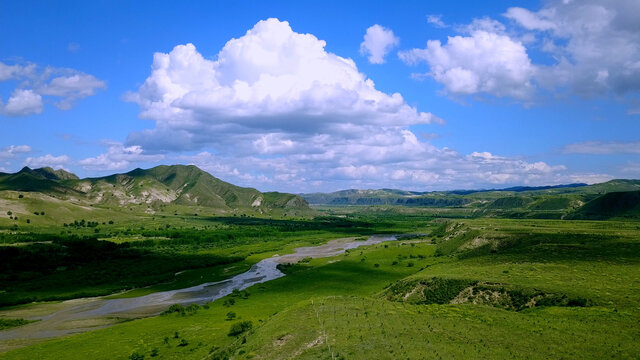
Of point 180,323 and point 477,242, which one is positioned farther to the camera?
point 477,242

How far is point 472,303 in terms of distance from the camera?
210ft

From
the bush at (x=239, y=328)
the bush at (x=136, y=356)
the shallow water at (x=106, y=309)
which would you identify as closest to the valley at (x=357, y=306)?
the bush at (x=239, y=328)

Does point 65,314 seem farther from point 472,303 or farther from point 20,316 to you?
point 472,303

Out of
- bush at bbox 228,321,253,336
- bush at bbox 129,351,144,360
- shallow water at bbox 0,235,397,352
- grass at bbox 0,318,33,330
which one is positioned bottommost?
shallow water at bbox 0,235,397,352

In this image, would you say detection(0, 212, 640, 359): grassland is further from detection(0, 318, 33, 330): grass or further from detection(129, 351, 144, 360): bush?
detection(0, 318, 33, 330): grass

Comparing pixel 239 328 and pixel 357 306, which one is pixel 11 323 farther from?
pixel 357 306

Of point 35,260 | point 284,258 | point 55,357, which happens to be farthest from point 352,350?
point 35,260

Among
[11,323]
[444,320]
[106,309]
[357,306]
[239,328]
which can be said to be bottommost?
[106,309]

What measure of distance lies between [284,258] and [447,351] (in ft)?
498

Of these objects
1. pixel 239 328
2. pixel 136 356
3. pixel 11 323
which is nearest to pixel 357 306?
pixel 239 328

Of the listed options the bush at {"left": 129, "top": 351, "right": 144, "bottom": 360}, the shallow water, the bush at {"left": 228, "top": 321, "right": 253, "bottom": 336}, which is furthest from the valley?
the shallow water

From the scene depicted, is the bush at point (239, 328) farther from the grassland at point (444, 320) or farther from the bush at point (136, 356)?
the bush at point (136, 356)

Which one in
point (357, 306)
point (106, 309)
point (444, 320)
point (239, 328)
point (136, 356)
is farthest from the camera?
point (106, 309)

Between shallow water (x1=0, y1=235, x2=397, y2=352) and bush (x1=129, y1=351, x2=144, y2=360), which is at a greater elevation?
bush (x1=129, y1=351, x2=144, y2=360)
